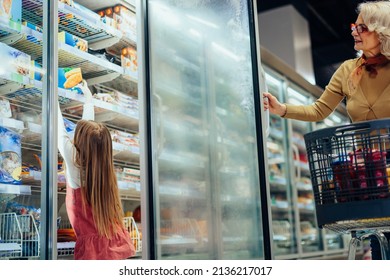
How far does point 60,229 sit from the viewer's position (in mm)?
3480

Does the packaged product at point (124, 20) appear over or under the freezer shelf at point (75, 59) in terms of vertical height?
over

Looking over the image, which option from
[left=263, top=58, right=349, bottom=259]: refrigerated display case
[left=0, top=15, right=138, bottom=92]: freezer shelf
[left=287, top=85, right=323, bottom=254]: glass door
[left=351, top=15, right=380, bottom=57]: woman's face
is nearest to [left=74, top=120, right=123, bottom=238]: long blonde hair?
[left=0, top=15, right=138, bottom=92]: freezer shelf

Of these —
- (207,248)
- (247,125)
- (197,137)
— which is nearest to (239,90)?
(247,125)

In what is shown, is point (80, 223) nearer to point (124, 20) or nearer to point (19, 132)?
point (19, 132)

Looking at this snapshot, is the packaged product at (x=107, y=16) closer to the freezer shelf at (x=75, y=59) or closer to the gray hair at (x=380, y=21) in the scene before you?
the freezer shelf at (x=75, y=59)

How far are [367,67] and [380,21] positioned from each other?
20 centimetres

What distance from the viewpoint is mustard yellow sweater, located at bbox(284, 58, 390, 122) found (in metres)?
2.22

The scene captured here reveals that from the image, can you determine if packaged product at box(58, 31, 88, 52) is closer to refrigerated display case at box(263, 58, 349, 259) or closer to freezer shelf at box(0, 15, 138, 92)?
freezer shelf at box(0, 15, 138, 92)

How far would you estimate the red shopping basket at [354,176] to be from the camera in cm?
187

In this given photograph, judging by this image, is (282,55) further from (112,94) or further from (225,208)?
(225,208)

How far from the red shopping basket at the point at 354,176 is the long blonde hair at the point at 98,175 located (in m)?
1.64

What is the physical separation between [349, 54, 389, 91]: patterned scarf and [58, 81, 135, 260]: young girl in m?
1.66

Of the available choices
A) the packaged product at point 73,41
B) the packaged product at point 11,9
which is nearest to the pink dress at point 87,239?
the packaged product at point 73,41

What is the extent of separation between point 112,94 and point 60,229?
3.48ft
